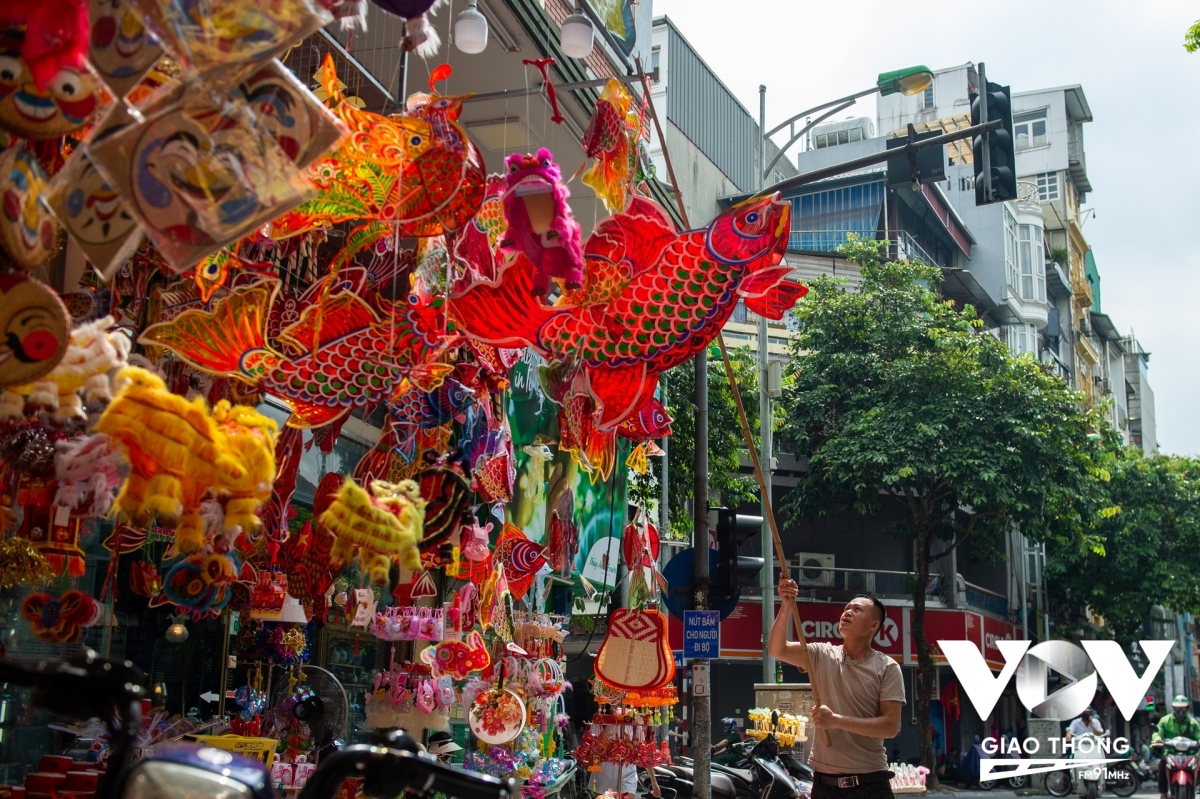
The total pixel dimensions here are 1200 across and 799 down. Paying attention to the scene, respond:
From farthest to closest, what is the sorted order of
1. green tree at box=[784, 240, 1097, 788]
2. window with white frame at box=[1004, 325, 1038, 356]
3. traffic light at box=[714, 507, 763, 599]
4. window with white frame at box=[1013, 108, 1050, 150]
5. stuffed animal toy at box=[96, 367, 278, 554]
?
1. window with white frame at box=[1013, 108, 1050, 150]
2. window with white frame at box=[1004, 325, 1038, 356]
3. green tree at box=[784, 240, 1097, 788]
4. traffic light at box=[714, 507, 763, 599]
5. stuffed animal toy at box=[96, 367, 278, 554]

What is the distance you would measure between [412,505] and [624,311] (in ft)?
5.79

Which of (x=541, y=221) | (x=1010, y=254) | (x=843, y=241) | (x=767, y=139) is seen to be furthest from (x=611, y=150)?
(x=1010, y=254)

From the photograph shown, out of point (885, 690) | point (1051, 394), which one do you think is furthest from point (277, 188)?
point (1051, 394)

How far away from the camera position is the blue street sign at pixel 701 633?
10.0 m

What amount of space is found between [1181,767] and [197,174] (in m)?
18.2

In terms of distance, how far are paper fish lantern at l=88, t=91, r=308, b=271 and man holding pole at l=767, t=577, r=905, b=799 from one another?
3612 mm

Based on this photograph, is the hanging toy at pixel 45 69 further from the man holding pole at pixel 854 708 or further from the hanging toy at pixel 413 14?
the man holding pole at pixel 854 708

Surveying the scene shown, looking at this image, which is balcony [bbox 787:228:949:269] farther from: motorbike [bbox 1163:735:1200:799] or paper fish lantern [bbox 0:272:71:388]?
paper fish lantern [bbox 0:272:71:388]

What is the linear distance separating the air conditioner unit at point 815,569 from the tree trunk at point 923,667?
3.02m

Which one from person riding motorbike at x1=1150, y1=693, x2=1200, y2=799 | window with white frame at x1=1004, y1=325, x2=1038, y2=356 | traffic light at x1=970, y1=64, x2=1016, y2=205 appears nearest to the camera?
traffic light at x1=970, y1=64, x2=1016, y2=205

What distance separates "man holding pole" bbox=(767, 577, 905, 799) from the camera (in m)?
5.62

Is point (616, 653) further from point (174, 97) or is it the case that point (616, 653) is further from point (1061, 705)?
point (1061, 705)

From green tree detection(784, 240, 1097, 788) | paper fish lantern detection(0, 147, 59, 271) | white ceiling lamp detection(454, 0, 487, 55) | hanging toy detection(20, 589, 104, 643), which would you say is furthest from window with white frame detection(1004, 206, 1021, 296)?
paper fish lantern detection(0, 147, 59, 271)

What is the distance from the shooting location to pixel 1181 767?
16969 mm
